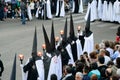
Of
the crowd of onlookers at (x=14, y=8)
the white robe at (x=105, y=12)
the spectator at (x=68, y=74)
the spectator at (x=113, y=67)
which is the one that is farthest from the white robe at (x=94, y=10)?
the spectator at (x=68, y=74)

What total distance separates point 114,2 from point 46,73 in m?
13.2

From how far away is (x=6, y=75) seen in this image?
1360cm

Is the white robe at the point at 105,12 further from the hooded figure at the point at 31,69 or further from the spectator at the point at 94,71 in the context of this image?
the spectator at the point at 94,71

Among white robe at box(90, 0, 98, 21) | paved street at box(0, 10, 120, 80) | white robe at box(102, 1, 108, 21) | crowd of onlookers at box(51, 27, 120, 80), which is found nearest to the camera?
crowd of onlookers at box(51, 27, 120, 80)

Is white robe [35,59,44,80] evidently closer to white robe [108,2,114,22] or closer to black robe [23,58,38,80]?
black robe [23,58,38,80]

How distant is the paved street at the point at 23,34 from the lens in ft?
53.6

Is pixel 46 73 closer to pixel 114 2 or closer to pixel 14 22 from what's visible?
pixel 114 2

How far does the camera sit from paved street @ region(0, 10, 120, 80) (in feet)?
53.6

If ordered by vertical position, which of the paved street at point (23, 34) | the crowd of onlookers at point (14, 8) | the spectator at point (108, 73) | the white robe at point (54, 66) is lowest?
the paved street at point (23, 34)

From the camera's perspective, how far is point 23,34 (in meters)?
21.2

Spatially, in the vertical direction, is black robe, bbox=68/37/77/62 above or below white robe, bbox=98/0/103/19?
below

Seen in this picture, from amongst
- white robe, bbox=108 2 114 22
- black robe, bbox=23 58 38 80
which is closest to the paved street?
white robe, bbox=108 2 114 22

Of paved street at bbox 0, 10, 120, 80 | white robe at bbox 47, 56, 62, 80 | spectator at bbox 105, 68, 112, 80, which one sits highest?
spectator at bbox 105, 68, 112, 80

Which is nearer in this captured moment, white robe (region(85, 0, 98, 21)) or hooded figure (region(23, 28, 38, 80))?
hooded figure (region(23, 28, 38, 80))
